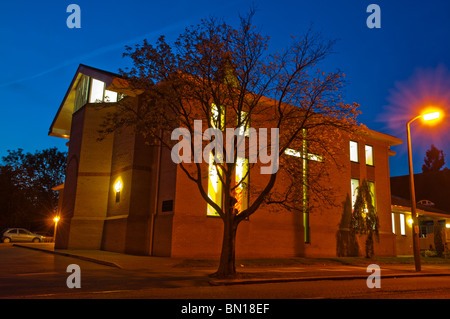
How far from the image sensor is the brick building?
2105 centimetres

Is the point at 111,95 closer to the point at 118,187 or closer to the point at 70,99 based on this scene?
the point at 118,187

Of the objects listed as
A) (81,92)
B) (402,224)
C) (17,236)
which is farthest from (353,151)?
(17,236)

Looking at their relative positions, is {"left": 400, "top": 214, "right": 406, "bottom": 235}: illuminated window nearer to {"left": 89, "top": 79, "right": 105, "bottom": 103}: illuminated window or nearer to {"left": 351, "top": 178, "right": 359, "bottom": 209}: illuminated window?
{"left": 351, "top": 178, "right": 359, "bottom": 209}: illuminated window

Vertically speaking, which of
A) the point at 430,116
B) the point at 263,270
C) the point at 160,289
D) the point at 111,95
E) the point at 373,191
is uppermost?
the point at 111,95

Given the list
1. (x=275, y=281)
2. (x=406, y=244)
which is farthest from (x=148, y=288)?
(x=406, y=244)

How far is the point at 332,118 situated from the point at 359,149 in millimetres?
15694

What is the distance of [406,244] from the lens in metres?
33.9

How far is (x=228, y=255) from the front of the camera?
1361 centimetres

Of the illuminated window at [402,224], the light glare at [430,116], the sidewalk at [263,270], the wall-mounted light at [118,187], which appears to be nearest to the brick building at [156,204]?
the wall-mounted light at [118,187]

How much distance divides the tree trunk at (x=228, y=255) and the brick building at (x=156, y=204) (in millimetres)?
6944

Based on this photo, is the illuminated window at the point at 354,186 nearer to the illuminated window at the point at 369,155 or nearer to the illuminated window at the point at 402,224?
the illuminated window at the point at 369,155

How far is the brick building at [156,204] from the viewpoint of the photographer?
2105 centimetres

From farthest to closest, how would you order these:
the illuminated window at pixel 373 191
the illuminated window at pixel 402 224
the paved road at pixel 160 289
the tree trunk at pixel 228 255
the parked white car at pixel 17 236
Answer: the parked white car at pixel 17 236 → the illuminated window at pixel 402 224 → the illuminated window at pixel 373 191 → the tree trunk at pixel 228 255 → the paved road at pixel 160 289

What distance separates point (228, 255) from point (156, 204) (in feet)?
31.8
